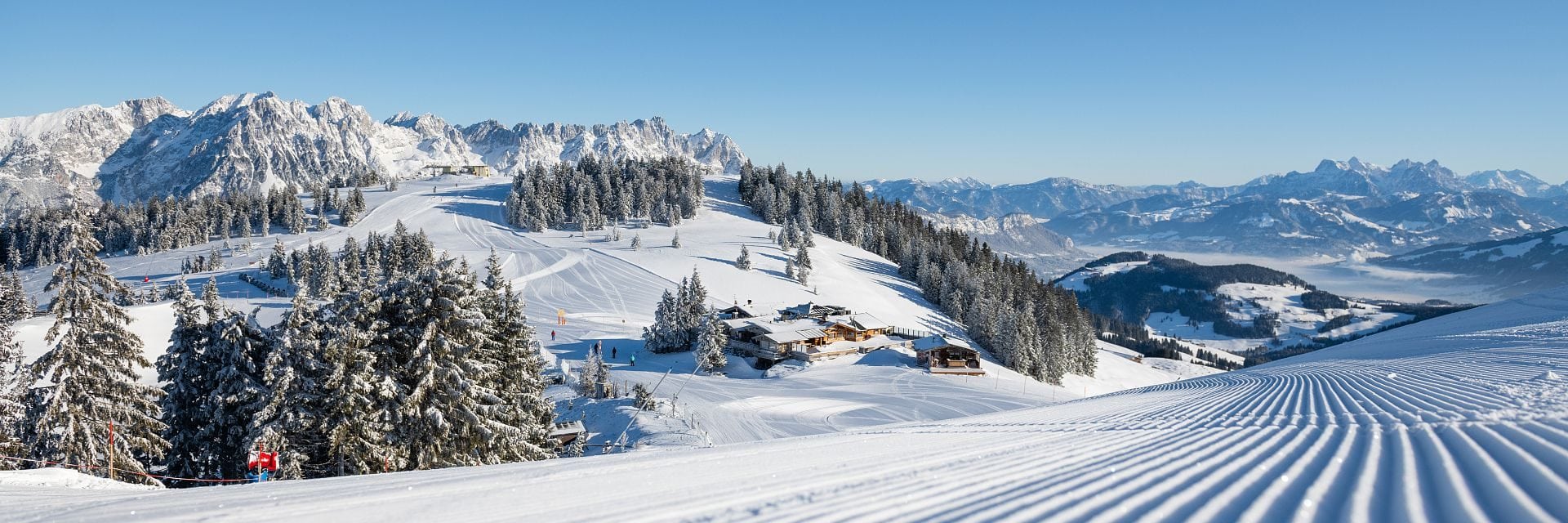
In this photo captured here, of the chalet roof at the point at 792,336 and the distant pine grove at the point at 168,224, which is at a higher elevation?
the distant pine grove at the point at 168,224

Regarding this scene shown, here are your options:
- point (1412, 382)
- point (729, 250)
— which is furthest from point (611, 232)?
point (1412, 382)

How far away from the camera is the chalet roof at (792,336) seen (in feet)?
173

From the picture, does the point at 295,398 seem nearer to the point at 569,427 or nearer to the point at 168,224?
the point at 569,427

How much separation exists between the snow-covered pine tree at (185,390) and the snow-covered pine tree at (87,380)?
1.19 metres

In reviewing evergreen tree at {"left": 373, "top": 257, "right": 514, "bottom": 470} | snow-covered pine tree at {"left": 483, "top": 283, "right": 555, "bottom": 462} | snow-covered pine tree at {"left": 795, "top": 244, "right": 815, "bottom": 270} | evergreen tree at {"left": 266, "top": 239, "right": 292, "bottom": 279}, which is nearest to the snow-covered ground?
snow-covered pine tree at {"left": 795, "top": 244, "right": 815, "bottom": 270}

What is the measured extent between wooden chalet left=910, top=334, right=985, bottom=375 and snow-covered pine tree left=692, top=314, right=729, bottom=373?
15.5m

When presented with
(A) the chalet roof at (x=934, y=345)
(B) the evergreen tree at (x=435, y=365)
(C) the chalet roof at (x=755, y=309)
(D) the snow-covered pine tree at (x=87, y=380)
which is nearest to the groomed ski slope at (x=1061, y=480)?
(B) the evergreen tree at (x=435, y=365)

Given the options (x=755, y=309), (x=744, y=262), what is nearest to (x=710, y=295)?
(x=755, y=309)

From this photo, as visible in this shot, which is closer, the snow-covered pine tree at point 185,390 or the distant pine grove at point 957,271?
the snow-covered pine tree at point 185,390

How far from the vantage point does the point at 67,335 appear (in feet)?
56.4

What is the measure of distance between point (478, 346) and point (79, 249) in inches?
396

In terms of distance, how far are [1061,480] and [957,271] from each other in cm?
8513

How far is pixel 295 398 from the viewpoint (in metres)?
16.5

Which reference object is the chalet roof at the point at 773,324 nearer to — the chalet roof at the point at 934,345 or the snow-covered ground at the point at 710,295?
the snow-covered ground at the point at 710,295
